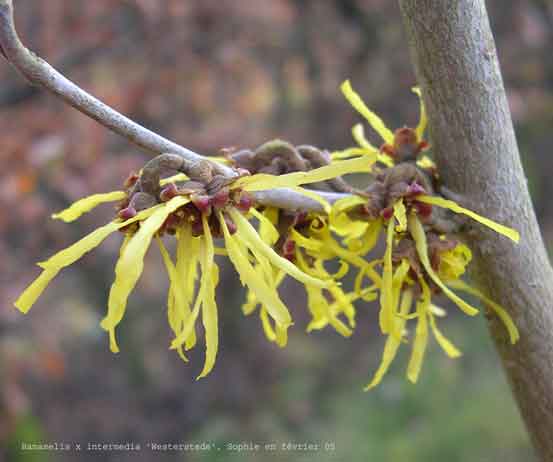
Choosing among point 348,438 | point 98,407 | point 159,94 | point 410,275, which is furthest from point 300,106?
point 410,275

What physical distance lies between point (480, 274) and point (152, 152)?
1.40 ft

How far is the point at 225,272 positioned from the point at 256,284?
12.6ft

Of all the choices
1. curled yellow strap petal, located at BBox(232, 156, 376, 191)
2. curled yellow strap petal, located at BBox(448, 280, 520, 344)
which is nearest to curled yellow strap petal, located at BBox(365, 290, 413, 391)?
curled yellow strap petal, located at BBox(448, 280, 520, 344)

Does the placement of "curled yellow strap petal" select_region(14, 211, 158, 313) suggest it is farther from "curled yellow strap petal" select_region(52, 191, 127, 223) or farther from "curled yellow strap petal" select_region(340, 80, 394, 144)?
"curled yellow strap petal" select_region(340, 80, 394, 144)

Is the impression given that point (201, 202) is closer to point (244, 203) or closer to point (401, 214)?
point (244, 203)

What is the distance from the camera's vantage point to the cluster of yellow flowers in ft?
2.24

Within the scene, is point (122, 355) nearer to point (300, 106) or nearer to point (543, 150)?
point (300, 106)

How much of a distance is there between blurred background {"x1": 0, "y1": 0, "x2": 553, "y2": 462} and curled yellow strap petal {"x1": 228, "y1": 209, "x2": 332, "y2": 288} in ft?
5.26

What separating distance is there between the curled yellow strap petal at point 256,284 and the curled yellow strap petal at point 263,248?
2 cm

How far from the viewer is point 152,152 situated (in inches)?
27.9

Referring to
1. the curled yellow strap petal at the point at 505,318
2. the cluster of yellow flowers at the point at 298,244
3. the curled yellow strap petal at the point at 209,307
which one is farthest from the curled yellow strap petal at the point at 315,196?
the curled yellow strap petal at the point at 505,318

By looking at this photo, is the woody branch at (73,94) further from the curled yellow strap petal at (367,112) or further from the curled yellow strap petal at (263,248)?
the curled yellow strap petal at (367,112)

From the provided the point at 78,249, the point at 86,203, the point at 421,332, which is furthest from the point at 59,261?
the point at 421,332

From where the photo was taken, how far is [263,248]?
2.31ft
